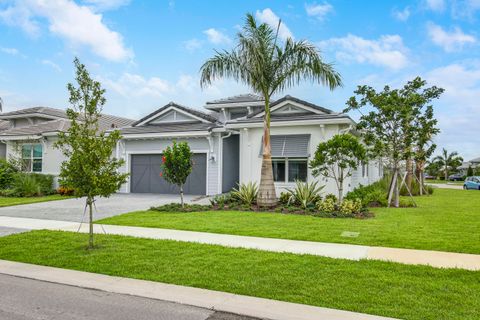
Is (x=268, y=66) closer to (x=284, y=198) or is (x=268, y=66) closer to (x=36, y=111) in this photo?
(x=284, y=198)

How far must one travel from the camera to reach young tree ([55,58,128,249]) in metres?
8.01

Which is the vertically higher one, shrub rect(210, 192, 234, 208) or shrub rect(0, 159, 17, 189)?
shrub rect(0, 159, 17, 189)

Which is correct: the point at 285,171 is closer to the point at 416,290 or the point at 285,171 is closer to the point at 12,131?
the point at 416,290

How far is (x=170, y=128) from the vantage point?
842 inches

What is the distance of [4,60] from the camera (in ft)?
61.4

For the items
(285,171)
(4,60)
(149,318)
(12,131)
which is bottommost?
(149,318)

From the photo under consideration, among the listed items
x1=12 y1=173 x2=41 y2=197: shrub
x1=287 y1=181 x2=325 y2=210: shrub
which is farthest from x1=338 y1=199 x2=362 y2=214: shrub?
x1=12 y1=173 x2=41 y2=197: shrub

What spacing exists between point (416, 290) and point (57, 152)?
79.1 ft

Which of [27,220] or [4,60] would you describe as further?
[4,60]

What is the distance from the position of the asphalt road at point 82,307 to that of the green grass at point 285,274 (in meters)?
0.82

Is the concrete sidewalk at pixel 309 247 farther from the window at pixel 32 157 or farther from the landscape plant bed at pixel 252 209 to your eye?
the window at pixel 32 157

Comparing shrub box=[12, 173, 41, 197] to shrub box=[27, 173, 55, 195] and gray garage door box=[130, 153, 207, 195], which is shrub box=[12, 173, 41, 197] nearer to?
shrub box=[27, 173, 55, 195]

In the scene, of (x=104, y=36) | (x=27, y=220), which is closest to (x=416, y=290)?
(x=27, y=220)

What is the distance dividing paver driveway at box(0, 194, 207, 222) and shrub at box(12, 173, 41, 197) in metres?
3.78
